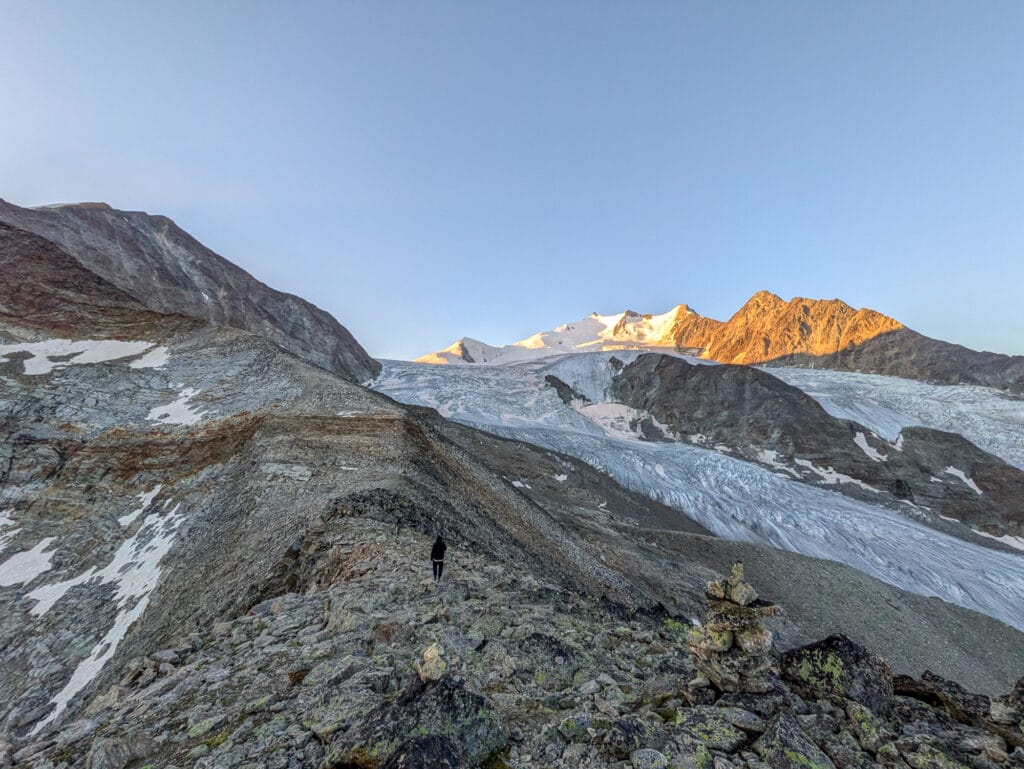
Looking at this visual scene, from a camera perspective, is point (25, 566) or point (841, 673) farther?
point (25, 566)

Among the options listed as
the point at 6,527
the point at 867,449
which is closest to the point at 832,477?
the point at 867,449

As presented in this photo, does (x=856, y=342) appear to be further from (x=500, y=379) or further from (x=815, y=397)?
(x=500, y=379)

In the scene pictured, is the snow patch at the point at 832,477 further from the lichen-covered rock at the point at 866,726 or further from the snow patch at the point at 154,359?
the snow patch at the point at 154,359

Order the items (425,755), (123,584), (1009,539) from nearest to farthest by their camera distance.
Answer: (425,755) → (123,584) → (1009,539)

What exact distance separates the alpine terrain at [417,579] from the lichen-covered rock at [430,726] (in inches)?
1.3

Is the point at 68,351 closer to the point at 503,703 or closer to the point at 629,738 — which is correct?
the point at 503,703

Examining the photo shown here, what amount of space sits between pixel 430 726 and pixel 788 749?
11.7 feet

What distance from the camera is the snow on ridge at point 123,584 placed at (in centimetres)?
1112

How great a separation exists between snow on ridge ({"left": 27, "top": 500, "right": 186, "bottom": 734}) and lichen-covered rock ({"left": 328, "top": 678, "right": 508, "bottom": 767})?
10.6 metres

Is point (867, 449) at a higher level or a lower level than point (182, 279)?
lower

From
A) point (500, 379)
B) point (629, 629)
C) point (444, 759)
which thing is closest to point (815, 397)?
point (500, 379)

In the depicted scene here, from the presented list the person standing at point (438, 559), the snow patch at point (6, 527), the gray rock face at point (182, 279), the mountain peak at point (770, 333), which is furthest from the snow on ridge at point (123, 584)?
the mountain peak at point (770, 333)

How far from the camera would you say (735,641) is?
610 cm

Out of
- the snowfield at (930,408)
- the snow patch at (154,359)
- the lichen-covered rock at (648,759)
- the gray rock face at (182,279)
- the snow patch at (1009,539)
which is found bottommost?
the snow patch at (1009,539)
